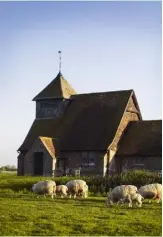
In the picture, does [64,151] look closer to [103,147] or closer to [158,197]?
[103,147]

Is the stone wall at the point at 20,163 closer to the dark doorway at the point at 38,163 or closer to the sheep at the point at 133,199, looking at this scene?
the dark doorway at the point at 38,163

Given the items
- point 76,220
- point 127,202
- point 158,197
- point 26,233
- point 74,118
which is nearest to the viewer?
point 26,233

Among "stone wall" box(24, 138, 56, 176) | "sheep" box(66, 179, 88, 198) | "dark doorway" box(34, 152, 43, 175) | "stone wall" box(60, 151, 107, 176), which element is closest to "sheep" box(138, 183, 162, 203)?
"sheep" box(66, 179, 88, 198)

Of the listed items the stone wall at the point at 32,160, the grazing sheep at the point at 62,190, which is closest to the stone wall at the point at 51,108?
the stone wall at the point at 32,160

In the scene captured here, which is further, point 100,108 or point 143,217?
point 100,108

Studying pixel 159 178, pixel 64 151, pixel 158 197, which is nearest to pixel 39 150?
pixel 64 151

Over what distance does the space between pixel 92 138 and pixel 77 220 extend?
28638mm

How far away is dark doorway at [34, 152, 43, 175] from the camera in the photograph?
146 feet

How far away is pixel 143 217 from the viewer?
1588cm

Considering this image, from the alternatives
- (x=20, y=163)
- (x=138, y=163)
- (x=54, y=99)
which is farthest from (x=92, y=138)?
(x=20, y=163)

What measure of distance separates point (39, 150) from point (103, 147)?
635 cm

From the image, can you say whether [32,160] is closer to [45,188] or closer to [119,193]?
[45,188]

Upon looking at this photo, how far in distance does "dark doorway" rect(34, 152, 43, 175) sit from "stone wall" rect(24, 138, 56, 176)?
0.29 m

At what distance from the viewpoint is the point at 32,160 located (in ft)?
147
